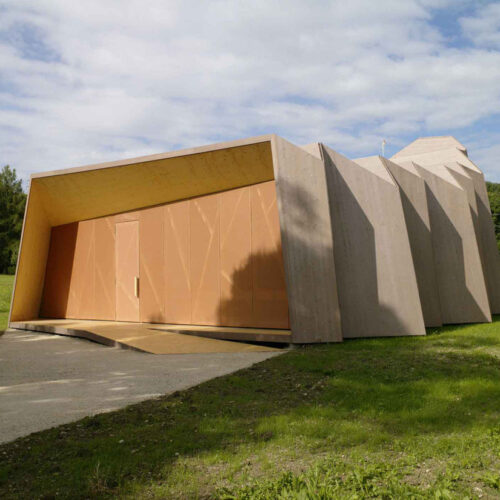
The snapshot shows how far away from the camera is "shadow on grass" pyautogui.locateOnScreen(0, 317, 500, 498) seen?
3.34 m

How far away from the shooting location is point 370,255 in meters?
10.0

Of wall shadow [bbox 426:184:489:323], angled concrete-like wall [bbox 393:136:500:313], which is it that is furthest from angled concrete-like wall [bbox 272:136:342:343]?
angled concrete-like wall [bbox 393:136:500:313]

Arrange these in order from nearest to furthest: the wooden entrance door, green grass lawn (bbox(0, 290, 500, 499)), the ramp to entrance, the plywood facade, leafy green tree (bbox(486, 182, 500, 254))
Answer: green grass lawn (bbox(0, 290, 500, 499)), the ramp to entrance, the plywood facade, the wooden entrance door, leafy green tree (bbox(486, 182, 500, 254))

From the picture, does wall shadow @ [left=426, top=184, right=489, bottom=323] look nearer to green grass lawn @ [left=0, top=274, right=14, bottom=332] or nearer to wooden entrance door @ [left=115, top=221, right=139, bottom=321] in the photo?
wooden entrance door @ [left=115, top=221, right=139, bottom=321]

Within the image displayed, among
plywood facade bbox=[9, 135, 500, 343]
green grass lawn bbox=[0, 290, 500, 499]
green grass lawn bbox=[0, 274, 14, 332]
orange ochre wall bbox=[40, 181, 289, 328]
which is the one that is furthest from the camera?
green grass lawn bbox=[0, 274, 14, 332]

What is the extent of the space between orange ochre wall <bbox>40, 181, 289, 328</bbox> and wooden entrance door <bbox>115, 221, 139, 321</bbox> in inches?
1.6

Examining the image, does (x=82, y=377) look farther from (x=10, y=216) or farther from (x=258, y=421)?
(x=10, y=216)

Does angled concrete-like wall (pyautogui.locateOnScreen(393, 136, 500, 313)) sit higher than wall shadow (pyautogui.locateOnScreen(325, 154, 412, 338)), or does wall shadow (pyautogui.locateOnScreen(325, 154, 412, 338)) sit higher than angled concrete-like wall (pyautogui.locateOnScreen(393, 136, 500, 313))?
angled concrete-like wall (pyautogui.locateOnScreen(393, 136, 500, 313))

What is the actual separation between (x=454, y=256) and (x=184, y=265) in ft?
25.1

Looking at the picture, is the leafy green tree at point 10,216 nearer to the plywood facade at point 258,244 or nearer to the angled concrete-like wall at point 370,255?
the plywood facade at point 258,244

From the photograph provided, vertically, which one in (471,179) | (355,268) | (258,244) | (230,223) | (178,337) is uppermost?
(471,179)

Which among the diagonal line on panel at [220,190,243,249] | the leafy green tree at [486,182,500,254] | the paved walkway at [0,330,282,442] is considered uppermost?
the leafy green tree at [486,182,500,254]

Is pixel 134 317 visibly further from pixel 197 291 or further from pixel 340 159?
pixel 340 159

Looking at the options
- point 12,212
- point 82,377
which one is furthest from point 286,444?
point 12,212
